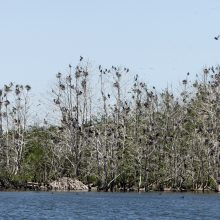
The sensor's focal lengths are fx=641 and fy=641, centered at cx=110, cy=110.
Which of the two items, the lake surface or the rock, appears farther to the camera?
the rock

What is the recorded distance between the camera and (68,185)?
84.1 meters

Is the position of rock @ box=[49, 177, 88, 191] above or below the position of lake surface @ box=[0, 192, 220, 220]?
above

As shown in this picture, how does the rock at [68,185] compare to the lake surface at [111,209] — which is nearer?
the lake surface at [111,209]

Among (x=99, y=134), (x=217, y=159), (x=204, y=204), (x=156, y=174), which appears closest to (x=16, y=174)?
(x=99, y=134)

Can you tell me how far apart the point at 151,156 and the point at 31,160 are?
1845cm

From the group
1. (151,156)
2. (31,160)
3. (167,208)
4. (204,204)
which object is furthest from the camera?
(31,160)

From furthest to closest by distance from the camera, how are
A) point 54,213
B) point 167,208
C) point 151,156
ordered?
point 151,156
point 167,208
point 54,213

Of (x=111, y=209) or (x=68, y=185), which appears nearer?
(x=111, y=209)

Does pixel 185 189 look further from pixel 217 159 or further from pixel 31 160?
pixel 31 160

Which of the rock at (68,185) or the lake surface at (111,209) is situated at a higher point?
the rock at (68,185)

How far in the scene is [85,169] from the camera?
8481 centimetres

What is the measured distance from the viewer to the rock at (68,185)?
276 ft

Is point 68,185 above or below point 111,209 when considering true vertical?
above

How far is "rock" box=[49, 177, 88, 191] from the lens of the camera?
276ft
